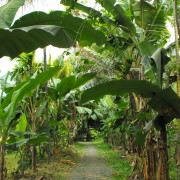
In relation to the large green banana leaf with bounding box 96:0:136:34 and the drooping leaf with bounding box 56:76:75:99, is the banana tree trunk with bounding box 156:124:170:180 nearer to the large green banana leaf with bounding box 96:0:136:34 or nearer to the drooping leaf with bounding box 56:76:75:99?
the large green banana leaf with bounding box 96:0:136:34

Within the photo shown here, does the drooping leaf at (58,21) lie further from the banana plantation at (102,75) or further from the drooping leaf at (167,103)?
the drooping leaf at (167,103)

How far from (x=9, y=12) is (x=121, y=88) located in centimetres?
185

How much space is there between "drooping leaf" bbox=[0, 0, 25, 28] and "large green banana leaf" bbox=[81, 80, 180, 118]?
1377 millimetres

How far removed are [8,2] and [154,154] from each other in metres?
3.62

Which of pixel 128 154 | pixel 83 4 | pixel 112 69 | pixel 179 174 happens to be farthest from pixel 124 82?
pixel 128 154

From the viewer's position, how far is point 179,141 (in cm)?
380

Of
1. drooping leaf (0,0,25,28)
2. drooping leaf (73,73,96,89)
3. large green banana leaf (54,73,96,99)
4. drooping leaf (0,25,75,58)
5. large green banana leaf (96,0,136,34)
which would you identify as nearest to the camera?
drooping leaf (0,0,25,28)

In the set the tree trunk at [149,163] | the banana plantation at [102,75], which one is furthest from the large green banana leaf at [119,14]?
the tree trunk at [149,163]

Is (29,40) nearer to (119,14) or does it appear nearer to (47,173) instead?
(119,14)

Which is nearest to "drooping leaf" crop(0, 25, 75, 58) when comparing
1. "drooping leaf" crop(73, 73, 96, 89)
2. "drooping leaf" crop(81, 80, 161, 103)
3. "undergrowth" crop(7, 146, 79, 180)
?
"drooping leaf" crop(81, 80, 161, 103)

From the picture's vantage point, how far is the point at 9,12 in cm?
337

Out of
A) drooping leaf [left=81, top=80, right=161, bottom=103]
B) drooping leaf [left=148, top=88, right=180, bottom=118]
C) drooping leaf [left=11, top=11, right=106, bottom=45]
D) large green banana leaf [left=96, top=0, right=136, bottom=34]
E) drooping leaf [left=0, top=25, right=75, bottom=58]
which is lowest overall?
drooping leaf [left=148, top=88, right=180, bottom=118]

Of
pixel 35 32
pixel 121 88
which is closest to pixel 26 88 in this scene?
pixel 35 32

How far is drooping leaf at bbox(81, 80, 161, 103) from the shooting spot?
353cm
